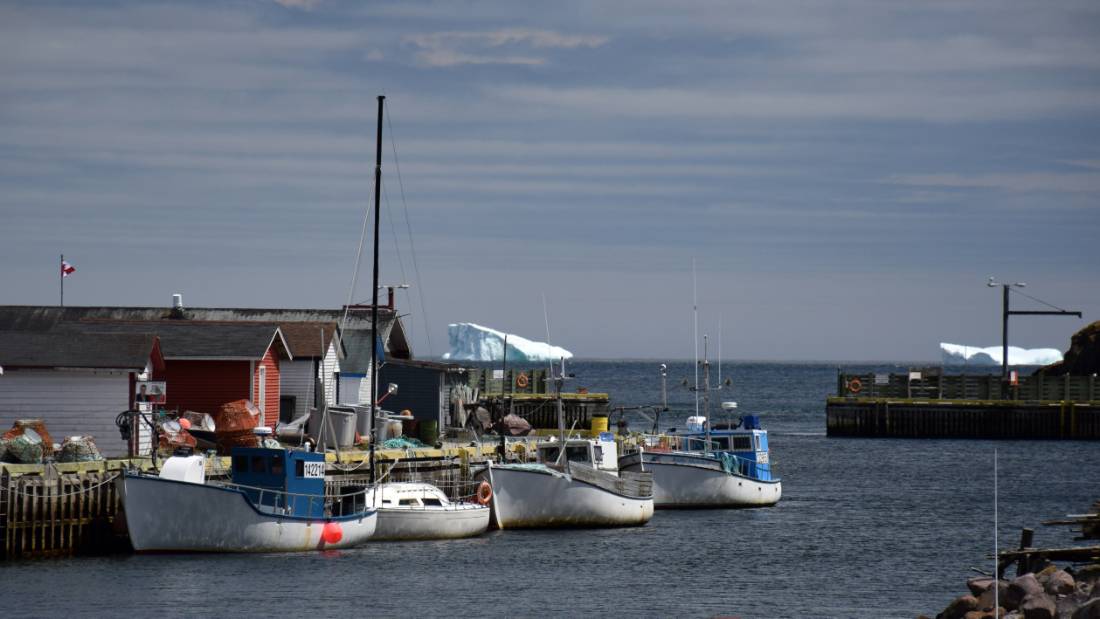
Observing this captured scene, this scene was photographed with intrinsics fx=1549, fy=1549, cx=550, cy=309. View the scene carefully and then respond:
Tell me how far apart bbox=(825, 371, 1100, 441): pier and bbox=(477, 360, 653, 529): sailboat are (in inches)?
2181

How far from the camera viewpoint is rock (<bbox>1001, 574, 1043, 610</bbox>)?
86.1 feet

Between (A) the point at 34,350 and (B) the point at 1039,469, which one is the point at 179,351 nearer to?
(A) the point at 34,350

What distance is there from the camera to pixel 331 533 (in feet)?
133

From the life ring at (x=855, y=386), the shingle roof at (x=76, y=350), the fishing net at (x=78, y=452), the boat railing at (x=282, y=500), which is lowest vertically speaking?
the boat railing at (x=282, y=500)

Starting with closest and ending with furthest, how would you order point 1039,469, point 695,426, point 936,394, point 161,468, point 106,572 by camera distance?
point 106,572, point 161,468, point 695,426, point 1039,469, point 936,394

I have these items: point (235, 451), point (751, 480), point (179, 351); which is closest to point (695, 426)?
point (751, 480)

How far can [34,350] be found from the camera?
45.8m

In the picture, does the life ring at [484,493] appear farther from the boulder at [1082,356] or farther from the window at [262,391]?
the boulder at [1082,356]

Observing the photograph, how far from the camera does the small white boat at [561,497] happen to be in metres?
46.0

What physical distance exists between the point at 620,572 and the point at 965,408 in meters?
65.4

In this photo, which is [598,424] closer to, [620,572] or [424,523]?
[424,523]

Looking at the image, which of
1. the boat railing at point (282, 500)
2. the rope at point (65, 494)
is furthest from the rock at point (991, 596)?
the rope at point (65, 494)

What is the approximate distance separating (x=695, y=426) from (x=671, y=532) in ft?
45.6

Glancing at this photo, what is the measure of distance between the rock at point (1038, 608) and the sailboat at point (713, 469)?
27.5m
